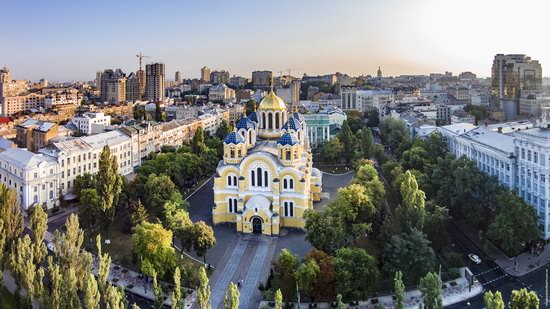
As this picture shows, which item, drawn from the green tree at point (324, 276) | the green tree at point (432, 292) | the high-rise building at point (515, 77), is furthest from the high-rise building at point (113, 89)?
the green tree at point (432, 292)

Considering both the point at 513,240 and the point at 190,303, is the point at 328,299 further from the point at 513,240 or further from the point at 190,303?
the point at 513,240

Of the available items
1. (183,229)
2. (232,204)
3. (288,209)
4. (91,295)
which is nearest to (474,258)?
(288,209)

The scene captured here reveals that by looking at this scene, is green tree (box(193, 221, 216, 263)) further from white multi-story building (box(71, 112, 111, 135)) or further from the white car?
white multi-story building (box(71, 112, 111, 135))

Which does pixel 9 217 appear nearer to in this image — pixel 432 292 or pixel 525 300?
pixel 432 292

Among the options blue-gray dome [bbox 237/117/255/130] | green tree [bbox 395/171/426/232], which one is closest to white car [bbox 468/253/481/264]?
green tree [bbox 395/171/426/232]

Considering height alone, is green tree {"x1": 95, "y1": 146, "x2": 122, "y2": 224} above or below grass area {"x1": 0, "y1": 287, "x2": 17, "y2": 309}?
above

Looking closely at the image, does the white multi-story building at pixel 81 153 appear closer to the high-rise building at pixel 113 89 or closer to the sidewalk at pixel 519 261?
the sidewalk at pixel 519 261

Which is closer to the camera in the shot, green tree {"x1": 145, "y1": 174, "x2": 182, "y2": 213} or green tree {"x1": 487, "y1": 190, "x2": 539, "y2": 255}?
green tree {"x1": 487, "y1": 190, "x2": 539, "y2": 255}
